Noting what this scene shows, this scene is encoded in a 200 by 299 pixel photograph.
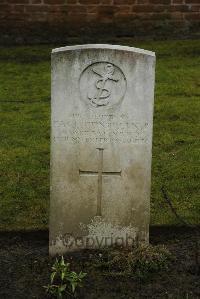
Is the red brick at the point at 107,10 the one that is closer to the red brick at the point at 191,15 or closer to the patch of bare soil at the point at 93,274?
the red brick at the point at 191,15

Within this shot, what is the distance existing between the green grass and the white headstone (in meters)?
0.66

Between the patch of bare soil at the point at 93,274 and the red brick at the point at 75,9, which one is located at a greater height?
the red brick at the point at 75,9

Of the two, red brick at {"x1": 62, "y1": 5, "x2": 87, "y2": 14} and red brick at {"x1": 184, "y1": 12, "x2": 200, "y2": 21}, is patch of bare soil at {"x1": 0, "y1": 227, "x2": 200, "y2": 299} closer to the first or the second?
red brick at {"x1": 62, "y1": 5, "x2": 87, "y2": 14}

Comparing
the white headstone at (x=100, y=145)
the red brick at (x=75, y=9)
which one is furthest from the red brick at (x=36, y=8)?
the white headstone at (x=100, y=145)

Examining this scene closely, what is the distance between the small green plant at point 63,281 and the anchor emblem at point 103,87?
118 cm

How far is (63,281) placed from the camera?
4.94m

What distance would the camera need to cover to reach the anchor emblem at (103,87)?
16.8 ft

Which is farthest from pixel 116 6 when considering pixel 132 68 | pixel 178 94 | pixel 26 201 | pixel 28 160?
pixel 132 68

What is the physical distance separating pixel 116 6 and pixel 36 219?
7225mm

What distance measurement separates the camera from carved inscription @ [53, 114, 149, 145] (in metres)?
5.18

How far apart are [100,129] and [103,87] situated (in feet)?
1.03

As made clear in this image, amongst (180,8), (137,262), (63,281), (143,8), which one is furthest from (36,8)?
(63,281)

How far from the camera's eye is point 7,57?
11906 mm

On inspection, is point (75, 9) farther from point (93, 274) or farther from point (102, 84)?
point (93, 274)
